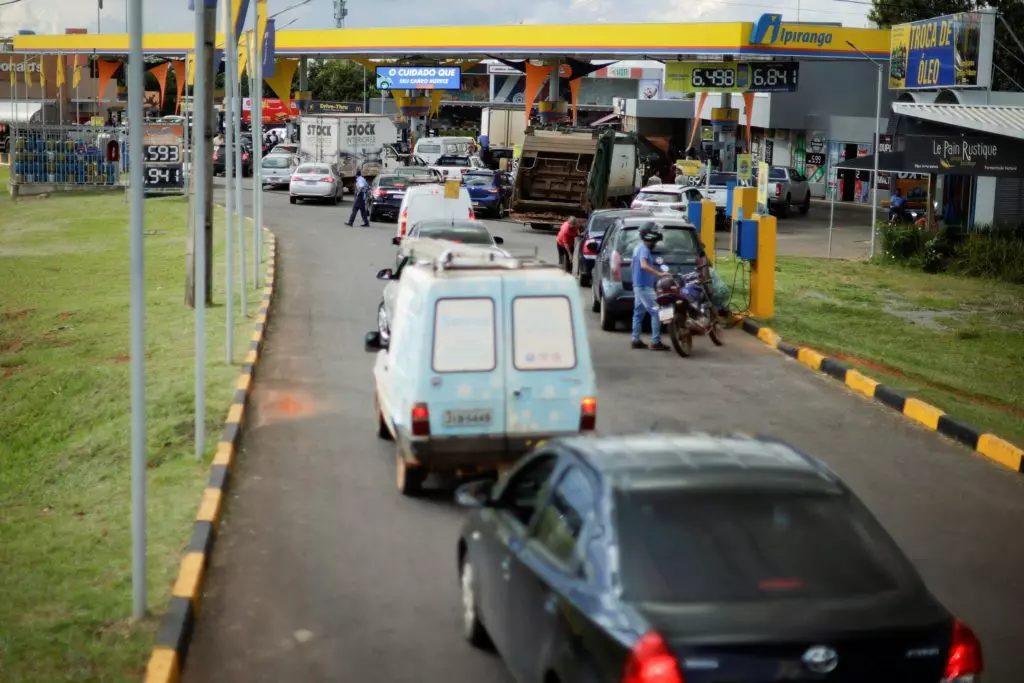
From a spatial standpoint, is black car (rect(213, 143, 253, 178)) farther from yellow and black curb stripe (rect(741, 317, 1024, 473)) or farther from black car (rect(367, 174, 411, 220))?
yellow and black curb stripe (rect(741, 317, 1024, 473))

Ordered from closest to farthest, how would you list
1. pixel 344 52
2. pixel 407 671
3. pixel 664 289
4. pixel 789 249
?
pixel 407 671
pixel 664 289
pixel 789 249
pixel 344 52

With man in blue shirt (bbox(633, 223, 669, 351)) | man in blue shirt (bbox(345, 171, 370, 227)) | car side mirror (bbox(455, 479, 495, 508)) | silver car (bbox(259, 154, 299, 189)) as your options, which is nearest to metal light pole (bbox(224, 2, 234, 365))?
man in blue shirt (bbox(633, 223, 669, 351))

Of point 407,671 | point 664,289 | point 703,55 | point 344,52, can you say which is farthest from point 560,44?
point 407,671

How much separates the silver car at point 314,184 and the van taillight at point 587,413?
3709cm

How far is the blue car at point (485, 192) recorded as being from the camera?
43656 mm

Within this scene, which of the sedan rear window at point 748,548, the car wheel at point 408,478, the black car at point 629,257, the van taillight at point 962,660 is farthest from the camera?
the black car at point 629,257

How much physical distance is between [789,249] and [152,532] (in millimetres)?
28729

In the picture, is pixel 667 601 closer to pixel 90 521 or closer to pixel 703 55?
pixel 90 521

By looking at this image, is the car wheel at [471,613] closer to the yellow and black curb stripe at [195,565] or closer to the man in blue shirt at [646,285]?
the yellow and black curb stripe at [195,565]

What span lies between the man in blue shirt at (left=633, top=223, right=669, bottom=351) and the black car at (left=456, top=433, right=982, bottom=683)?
12.4m

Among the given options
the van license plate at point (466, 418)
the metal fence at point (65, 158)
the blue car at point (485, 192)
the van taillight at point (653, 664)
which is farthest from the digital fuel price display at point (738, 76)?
the van taillight at point (653, 664)

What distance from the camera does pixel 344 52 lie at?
211 ft

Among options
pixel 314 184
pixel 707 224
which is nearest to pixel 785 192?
pixel 314 184

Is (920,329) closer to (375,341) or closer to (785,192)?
(375,341)
